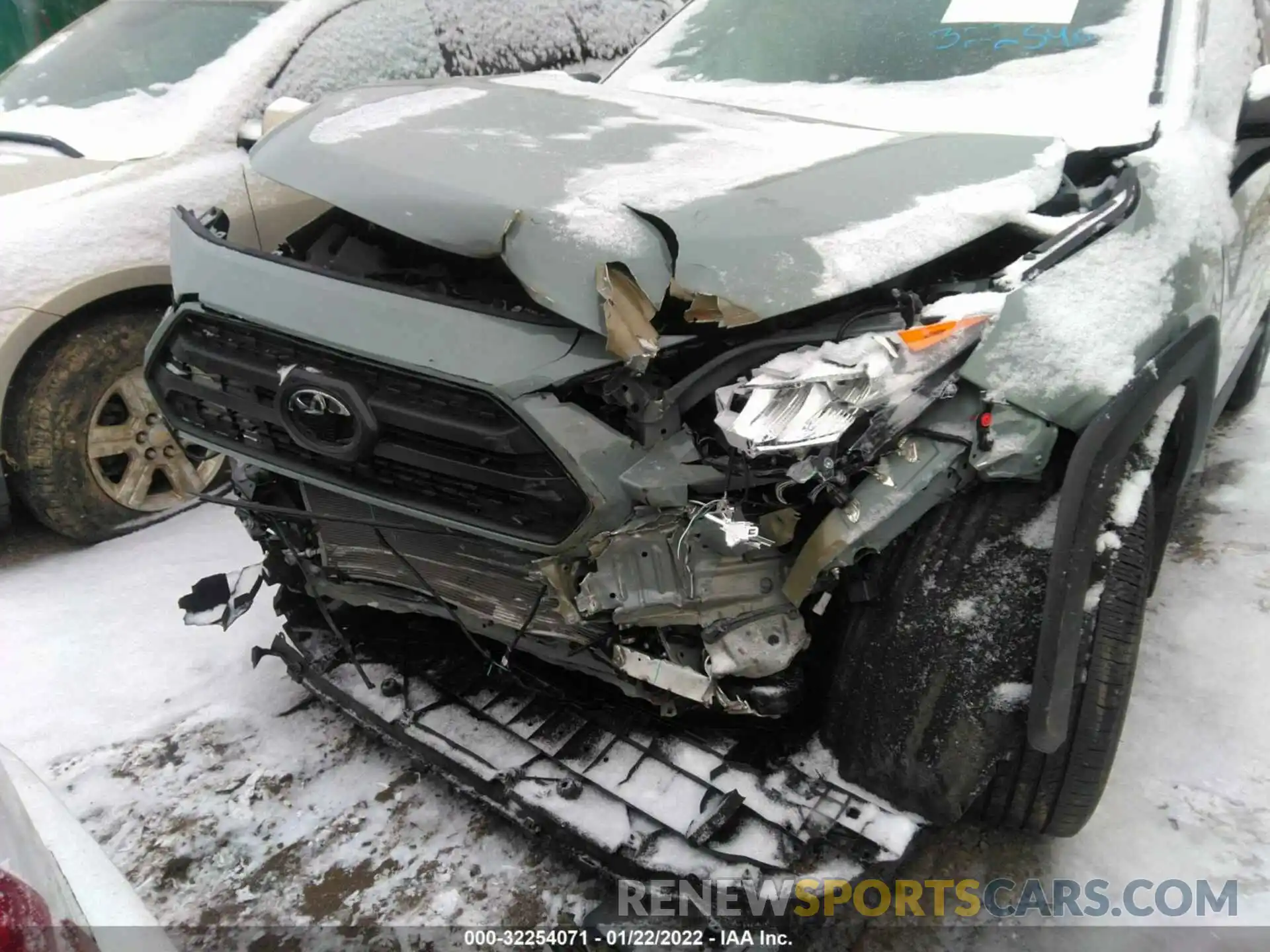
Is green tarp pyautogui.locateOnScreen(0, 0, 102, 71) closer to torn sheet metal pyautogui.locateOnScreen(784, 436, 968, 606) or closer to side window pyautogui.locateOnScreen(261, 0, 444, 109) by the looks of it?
Result: side window pyautogui.locateOnScreen(261, 0, 444, 109)

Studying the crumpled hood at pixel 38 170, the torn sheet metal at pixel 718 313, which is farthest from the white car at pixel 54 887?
the crumpled hood at pixel 38 170

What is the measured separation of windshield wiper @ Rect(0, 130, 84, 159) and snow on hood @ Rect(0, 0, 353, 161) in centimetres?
3

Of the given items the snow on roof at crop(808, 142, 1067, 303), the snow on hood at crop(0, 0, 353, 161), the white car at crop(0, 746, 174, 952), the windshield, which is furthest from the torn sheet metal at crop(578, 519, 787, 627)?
the windshield

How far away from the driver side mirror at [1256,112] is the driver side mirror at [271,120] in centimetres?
262

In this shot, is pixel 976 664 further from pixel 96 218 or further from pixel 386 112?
pixel 96 218

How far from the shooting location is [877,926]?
1.88 meters

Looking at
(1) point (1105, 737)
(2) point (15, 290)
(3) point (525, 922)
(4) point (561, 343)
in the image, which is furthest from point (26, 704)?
(1) point (1105, 737)

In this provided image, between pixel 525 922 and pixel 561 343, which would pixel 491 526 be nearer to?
pixel 561 343

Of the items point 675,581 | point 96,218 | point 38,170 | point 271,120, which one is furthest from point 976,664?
point 38,170

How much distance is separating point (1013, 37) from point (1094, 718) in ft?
6.78

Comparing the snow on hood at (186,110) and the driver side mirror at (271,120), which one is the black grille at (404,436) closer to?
the driver side mirror at (271,120)

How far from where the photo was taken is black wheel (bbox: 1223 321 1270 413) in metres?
3.78

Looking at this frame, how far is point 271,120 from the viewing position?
115 inches

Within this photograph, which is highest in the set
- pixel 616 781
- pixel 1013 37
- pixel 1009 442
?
pixel 1013 37
